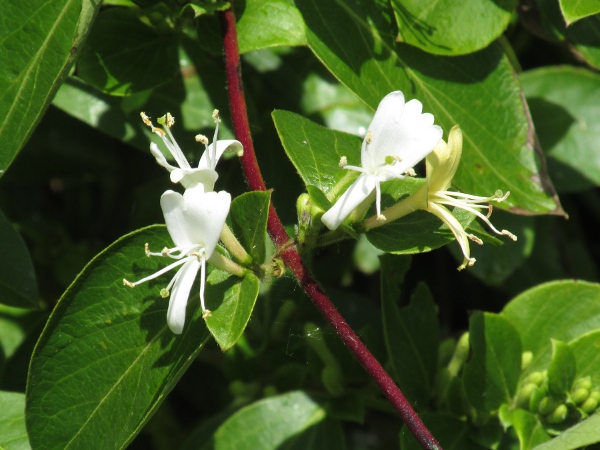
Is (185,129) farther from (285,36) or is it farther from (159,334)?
(159,334)

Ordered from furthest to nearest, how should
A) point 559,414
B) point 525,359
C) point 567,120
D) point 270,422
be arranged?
point 567,120, point 270,422, point 525,359, point 559,414

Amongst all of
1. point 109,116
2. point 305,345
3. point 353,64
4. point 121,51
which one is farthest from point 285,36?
point 305,345

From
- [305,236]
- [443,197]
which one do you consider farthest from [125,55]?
[443,197]

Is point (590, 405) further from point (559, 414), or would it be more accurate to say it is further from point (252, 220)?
point (252, 220)

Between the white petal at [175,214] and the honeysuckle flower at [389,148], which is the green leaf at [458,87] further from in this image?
the white petal at [175,214]

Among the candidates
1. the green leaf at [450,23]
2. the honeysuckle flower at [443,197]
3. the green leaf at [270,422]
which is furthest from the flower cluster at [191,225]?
the green leaf at [270,422]

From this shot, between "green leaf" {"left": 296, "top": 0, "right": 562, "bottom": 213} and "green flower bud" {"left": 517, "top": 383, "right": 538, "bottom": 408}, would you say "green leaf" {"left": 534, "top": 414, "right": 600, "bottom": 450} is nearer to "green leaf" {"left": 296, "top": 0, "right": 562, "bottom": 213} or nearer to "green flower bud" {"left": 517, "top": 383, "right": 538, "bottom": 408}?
"green flower bud" {"left": 517, "top": 383, "right": 538, "bottom": 408}
